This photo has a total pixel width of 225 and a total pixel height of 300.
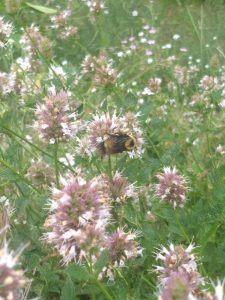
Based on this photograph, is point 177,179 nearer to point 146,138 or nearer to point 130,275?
point 130,275

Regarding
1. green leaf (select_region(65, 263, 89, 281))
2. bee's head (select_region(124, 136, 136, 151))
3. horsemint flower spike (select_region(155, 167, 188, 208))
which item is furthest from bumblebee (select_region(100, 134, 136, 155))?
green leaf (select_region(65, 263, 89, 281))

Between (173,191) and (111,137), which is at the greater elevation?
(111,137)

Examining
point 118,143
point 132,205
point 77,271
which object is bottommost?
point 77,271

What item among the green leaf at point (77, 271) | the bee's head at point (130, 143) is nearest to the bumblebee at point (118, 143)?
the bee's head at point (130, 143)

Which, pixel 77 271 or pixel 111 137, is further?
pixel 111 137

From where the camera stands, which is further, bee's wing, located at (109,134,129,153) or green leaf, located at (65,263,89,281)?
bee's wing, located at (109,134,129,153)

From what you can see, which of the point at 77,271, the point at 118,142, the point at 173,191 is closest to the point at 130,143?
the point at 118,142

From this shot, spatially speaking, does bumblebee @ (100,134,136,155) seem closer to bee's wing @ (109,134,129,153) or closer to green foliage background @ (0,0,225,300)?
bee's wing @ (109,134,129,153)

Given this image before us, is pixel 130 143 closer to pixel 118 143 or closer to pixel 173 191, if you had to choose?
pixel 118 143
